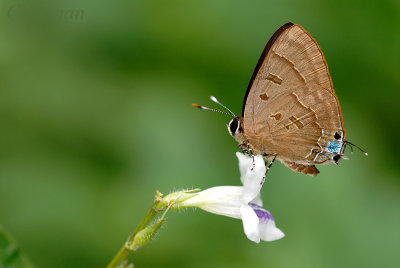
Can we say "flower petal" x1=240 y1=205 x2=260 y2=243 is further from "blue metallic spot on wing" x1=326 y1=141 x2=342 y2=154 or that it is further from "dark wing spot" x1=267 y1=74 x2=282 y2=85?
"dark wing spot" x1=267 y1=74 x2=282 y2=85

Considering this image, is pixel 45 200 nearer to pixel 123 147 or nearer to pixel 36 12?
pixel 123 147

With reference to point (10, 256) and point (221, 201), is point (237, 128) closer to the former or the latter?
point (221, 201)

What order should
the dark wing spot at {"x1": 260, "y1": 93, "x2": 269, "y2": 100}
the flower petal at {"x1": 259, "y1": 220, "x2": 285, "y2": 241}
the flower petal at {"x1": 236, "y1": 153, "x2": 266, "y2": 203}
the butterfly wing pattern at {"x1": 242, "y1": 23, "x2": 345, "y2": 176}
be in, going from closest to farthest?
1. the flower petal at {"x1": 236, "y1": 153, "x2": 266, "y2": 203}
2. the flower petal at {"x1": 259, "y1": 220, "x2": 285, "y2": 241}
3. the butterfly wing pattern at {"x1": 242, "y1": 23, "x2": 345, "y2": 176}
4. the dark wing spot at {"x1": 260, "y1": 93, "x2": 269, "y2": 100}

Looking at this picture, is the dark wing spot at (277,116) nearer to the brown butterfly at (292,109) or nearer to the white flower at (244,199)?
the brown butterfly at (292,109)

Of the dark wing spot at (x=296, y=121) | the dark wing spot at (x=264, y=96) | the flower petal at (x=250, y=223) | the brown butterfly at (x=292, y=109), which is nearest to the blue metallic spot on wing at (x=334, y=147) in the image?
the brown butterfly at (x=292, y=109)

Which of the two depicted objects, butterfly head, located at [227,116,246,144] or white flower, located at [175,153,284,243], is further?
butterfly head, located at [227,116,246,144]

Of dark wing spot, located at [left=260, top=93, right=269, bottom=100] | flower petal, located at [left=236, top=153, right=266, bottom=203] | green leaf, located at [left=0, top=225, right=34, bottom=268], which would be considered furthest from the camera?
dark wing spot, located at [left=260, top=93, right=269, bottom=100]

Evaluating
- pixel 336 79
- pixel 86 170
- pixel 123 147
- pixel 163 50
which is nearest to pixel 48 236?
pixel 86 170

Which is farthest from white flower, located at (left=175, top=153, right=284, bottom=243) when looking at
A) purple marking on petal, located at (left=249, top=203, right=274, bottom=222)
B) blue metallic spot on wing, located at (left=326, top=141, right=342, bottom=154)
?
blue metallic spot on wing, located at (left=326, top=141, right=342, bottom=154)
